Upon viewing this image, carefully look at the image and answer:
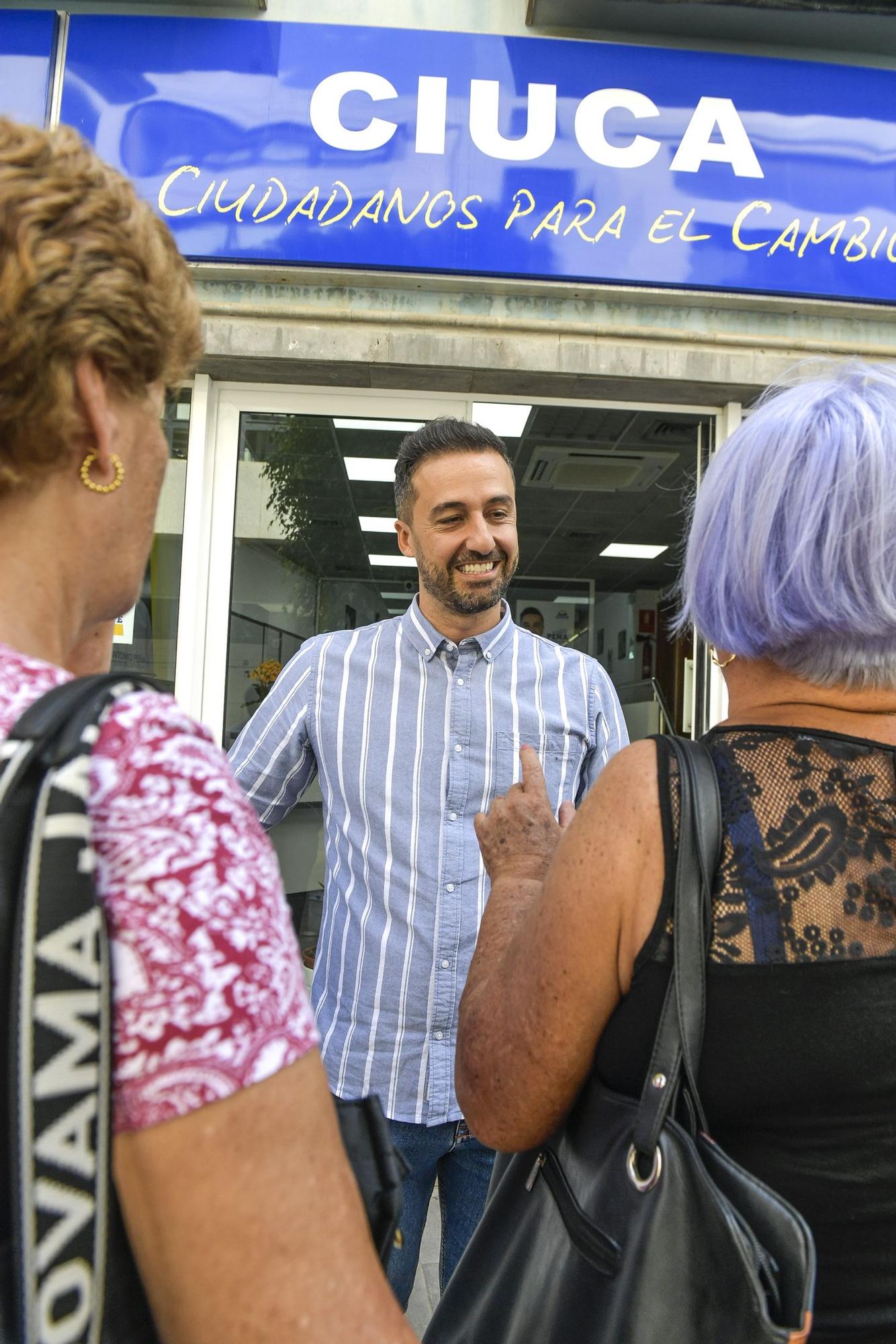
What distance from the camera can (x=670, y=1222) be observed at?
0.91 meters

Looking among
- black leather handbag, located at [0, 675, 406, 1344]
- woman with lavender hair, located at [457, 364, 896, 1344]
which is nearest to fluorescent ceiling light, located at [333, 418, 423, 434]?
woman with lavender hair, located at [457, 364, 896, 1344]

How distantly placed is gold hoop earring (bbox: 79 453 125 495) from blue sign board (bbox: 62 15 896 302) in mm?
3328

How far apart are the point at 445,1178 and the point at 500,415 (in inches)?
137

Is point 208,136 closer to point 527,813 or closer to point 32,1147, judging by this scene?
point 527,813

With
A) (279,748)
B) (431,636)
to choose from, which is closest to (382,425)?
(431,636)

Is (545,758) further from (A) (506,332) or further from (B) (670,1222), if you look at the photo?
(A) (506,332)

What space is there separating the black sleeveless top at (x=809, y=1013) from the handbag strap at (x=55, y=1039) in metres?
0.55

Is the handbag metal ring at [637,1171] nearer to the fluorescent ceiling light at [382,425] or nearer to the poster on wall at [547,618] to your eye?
the fluorescent ceiling light at [382,425]

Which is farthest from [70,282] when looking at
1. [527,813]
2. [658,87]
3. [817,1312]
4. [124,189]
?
[658,87]

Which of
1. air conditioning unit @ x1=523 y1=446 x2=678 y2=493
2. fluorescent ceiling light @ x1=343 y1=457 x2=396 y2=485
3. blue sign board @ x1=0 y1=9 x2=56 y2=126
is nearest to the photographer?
blue sign board @ x1=0 y1=9 x2=56 y2=126

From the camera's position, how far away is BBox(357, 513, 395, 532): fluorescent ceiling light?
5.78 metres

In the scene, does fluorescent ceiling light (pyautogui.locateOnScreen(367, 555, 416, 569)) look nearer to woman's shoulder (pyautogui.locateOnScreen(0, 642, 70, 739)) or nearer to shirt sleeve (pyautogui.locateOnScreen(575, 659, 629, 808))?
shirt sleeve (pyautogui.locateOnScreen(575, 659, 629, 808))

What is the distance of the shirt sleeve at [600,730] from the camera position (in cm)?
219

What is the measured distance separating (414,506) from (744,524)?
132 cm
